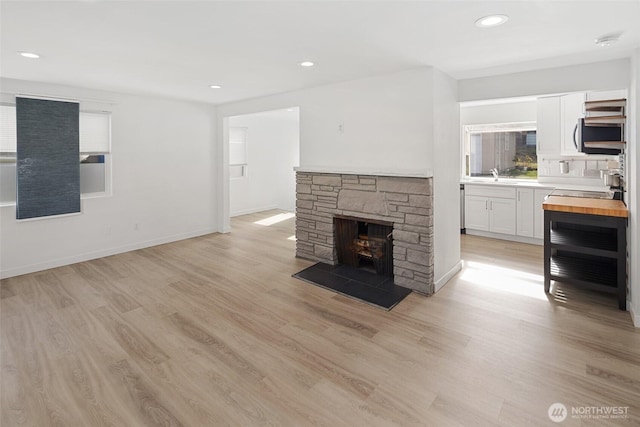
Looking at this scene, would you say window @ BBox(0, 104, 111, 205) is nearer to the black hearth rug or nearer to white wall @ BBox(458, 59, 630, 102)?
the black hearth rug

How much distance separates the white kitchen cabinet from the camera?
550 cm

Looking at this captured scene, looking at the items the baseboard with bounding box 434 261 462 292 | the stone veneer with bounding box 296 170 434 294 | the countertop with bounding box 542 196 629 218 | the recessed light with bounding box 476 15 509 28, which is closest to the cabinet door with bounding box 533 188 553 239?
the countertop with bounding box 542 196 629 218

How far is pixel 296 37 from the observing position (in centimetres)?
265

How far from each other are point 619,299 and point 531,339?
1.20 metres

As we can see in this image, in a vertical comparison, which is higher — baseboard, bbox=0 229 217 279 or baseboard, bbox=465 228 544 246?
baseboard, bbox=465 228 544 246

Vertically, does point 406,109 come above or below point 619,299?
above

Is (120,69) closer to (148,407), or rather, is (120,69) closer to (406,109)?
(406,109)

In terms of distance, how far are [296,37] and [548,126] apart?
15.3 ft

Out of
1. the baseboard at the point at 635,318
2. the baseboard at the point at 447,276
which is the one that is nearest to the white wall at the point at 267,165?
the baseboard at the point at 447,276

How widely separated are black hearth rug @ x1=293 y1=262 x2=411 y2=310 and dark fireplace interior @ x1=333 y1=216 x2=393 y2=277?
121 mm

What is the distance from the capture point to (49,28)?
98.0 inches

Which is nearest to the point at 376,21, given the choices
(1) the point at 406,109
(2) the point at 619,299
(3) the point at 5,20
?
(1) the point at 406,109

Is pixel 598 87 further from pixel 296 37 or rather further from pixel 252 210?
pixel 252 210

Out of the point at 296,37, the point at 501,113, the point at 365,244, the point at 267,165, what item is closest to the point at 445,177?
the point at 365,244
